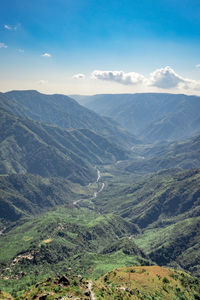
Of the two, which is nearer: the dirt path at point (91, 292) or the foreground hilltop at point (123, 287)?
the dirt path at point (91, 292)

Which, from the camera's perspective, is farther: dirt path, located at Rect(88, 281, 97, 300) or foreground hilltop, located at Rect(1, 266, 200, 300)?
foreground hilltop, located at Rect(1, 266, 200, 300)

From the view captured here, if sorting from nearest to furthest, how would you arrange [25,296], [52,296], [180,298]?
1. [52,296]
2. [25,296]
3. [180,298]

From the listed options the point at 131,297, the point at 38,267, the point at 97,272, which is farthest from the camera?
the point at 38,267

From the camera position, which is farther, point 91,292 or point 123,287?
point 123,287

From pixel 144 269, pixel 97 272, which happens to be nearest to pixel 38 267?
pixel 97 272

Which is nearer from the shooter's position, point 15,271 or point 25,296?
point 25,296

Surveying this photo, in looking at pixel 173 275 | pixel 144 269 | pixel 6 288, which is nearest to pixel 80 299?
pixel 144 269

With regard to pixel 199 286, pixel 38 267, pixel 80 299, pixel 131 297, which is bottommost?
A: pixel 38 267

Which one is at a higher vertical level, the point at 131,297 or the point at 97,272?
the point at 131,297

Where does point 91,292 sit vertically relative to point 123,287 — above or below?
above

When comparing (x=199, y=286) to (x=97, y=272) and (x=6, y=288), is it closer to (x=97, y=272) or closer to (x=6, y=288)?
(x=97, y=272)
